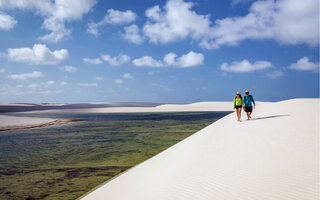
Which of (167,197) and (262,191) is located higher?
(262,191)

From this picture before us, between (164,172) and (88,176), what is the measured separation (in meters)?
2.08

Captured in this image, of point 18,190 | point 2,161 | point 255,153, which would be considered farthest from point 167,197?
point 2,161

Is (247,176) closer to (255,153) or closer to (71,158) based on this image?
(255,153)

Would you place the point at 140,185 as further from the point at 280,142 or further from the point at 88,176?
the point at 280,142

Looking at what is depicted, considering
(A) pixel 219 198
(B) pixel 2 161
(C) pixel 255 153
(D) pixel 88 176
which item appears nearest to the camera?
(A) pixel 219 198

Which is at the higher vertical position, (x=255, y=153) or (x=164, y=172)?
(x=255, y=153)

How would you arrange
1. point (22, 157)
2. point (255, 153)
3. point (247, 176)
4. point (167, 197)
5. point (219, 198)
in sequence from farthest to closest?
point (22, 157) → point (255, 153) → point (247, 176) → point (167, 197) → point (219, 198)

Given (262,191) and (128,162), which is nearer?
(262,191)

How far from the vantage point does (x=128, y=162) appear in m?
6.50

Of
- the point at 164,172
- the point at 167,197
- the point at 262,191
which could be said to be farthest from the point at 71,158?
the point at 262,191

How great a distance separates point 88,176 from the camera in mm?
5203

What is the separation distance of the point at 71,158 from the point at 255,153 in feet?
18.8

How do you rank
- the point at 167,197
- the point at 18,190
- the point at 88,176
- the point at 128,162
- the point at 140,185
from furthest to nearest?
the point at 128,162 < the point at 88,176 < the point at 18,190 < the point at 140,185 < the point at 167,197

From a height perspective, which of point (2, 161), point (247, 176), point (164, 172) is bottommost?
point (2, 161)
